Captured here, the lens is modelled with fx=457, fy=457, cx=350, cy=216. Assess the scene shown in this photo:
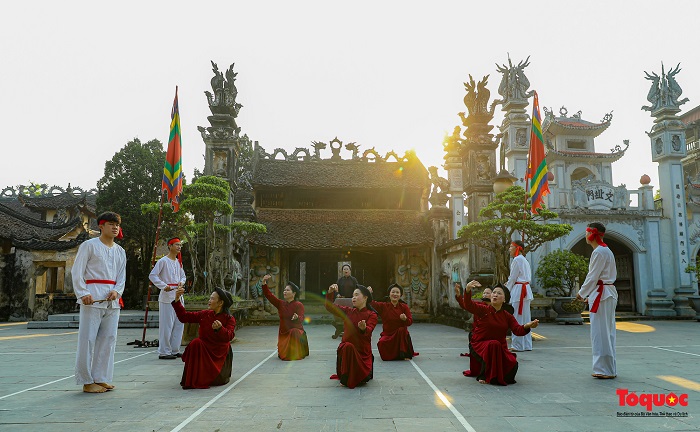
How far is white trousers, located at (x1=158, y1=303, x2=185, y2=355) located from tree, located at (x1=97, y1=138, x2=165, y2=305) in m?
17.7

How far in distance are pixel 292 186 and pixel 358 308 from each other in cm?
1282

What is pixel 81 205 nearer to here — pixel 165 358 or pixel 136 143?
pixel 136 143

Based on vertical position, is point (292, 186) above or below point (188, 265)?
above

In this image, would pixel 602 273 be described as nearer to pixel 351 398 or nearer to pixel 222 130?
pixel 351 398

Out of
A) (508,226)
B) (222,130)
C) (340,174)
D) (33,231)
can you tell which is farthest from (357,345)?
(33,231)

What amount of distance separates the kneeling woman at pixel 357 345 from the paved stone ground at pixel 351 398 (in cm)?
20

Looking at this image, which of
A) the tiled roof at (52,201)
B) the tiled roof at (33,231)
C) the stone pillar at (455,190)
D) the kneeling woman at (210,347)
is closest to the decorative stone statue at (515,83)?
the stone pillar at (455,190)

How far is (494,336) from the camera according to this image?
5.89 m

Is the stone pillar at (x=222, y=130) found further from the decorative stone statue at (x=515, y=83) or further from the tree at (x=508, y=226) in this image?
the decorative stone statue at (x=515, y=83)

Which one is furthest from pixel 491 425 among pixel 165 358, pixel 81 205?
pixel 81 205

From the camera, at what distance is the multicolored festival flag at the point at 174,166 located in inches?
397

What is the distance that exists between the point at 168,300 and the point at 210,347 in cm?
310

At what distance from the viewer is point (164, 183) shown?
10188mm

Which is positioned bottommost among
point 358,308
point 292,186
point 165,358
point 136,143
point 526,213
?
point 165,358
